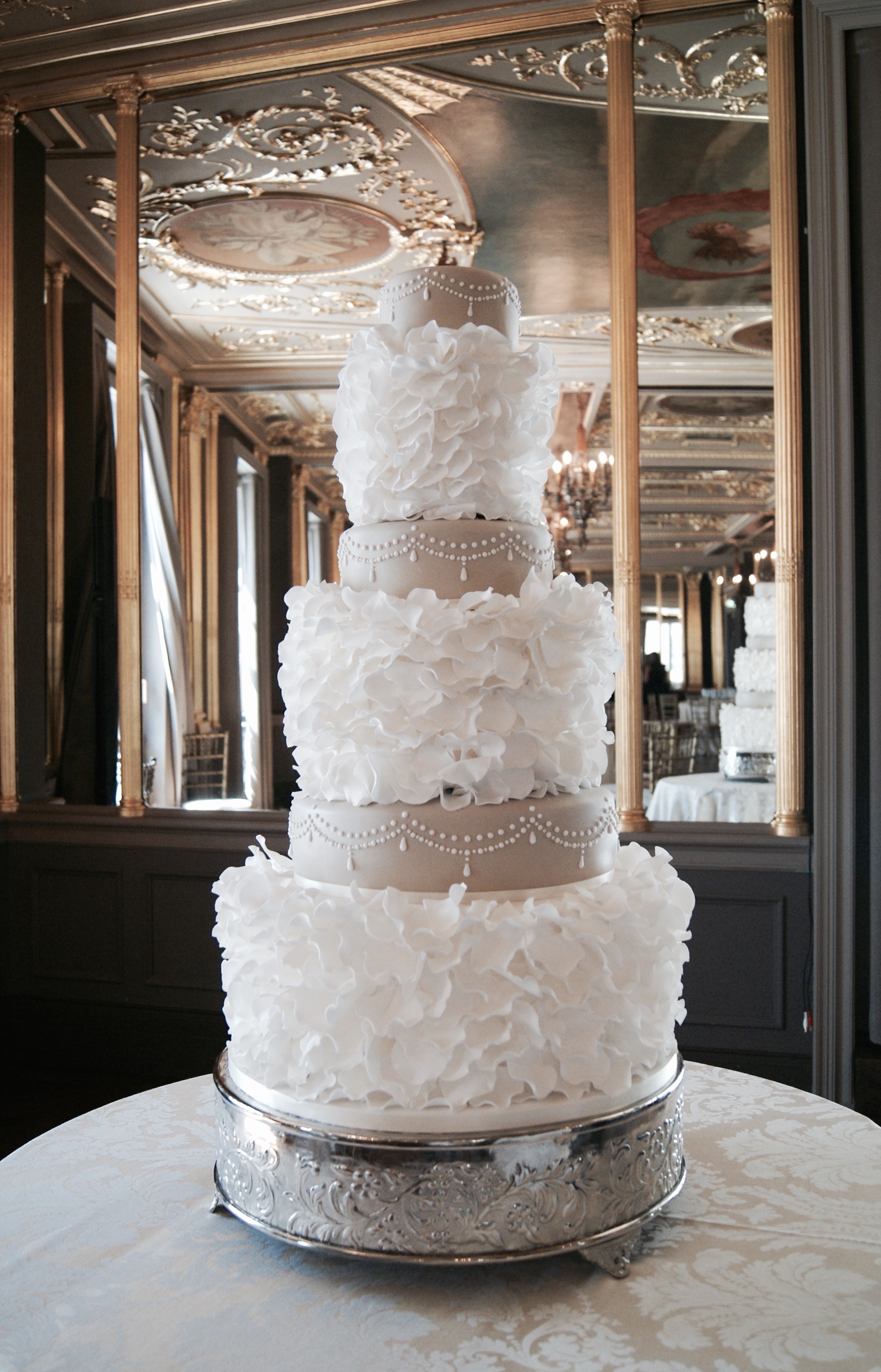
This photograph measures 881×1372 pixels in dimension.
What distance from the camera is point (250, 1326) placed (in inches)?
51.5

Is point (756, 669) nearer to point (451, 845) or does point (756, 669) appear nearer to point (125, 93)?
point (125, 93)

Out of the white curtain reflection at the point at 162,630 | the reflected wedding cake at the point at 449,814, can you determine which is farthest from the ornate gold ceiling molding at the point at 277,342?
the reflected wedding cake at the point at 449,814

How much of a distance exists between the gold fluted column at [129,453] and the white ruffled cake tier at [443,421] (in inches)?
105

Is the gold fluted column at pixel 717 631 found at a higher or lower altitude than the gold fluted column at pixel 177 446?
lower

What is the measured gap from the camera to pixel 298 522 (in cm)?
1162

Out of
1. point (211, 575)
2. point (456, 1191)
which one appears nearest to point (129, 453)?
point (456, 1191)

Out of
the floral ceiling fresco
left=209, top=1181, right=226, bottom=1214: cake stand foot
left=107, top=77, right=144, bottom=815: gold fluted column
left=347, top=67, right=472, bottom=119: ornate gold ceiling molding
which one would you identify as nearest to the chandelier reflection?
the floral ceiling fresco

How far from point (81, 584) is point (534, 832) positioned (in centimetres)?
447

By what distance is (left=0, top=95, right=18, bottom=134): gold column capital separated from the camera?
14.3 ft

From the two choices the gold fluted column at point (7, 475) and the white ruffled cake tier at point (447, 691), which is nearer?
the white ruffled cake tier at point (447, 691)

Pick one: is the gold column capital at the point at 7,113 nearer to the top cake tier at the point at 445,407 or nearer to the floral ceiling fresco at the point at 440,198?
the floral ceiling fresco at the point at 440,198

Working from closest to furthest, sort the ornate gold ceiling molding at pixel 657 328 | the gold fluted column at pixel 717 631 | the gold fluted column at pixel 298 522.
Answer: the ornate gold ceiling molding at pixel 657 328
the gold fluted column at pixel 298 522
the gold fluted column at pixel 717 631

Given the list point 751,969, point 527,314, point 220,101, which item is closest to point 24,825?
point 751,969

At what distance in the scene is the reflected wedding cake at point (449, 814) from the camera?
4.70 ft
